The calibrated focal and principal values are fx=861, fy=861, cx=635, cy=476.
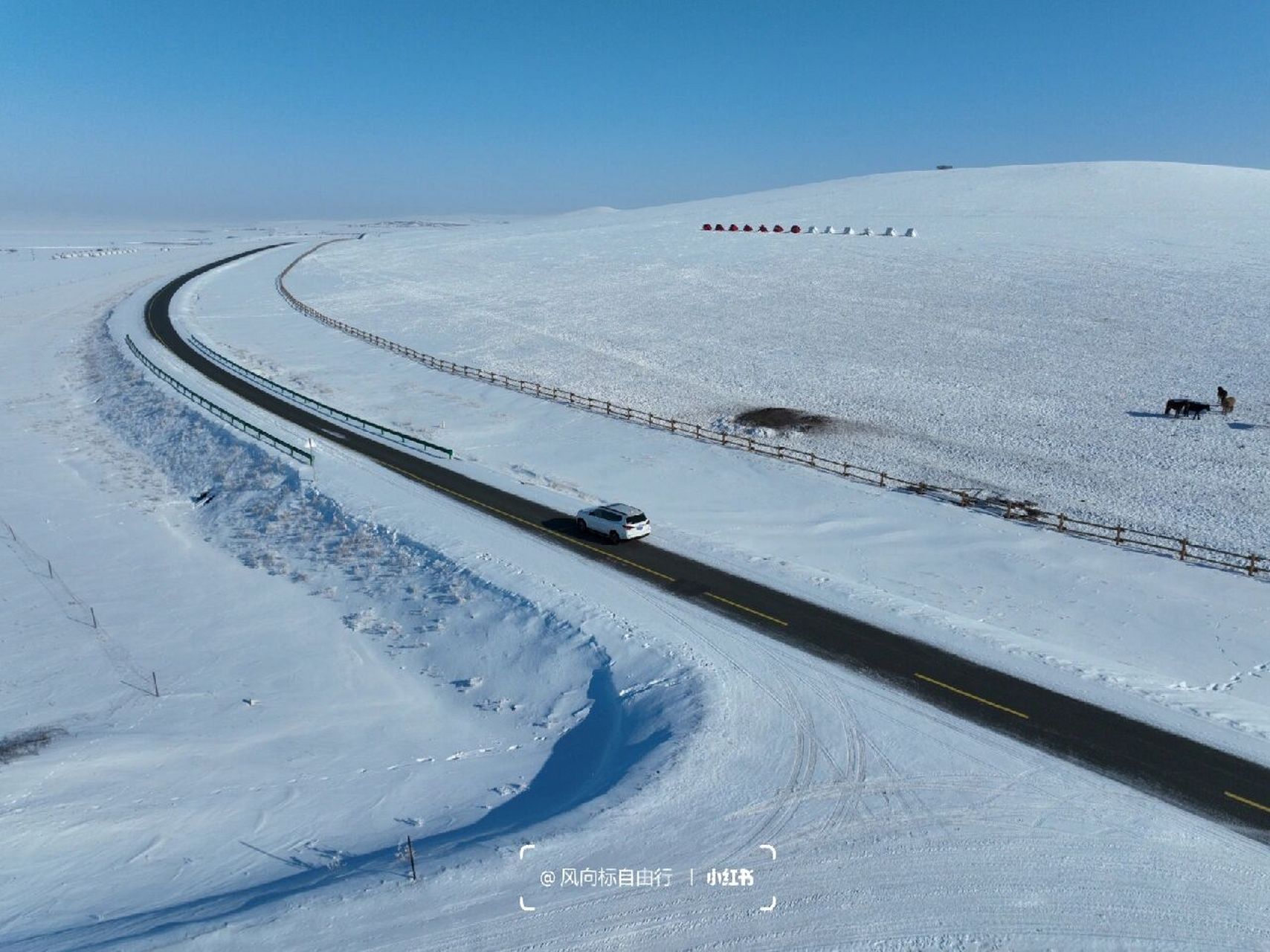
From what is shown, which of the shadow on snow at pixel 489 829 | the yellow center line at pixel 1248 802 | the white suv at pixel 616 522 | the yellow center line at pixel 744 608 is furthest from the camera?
the white suv at pixel 616 522

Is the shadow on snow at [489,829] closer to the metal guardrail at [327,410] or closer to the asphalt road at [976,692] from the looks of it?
the asphalt road at [976,692]

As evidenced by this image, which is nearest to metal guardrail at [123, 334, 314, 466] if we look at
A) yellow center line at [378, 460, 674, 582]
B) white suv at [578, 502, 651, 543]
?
yellow center line at [378, 460, 674, 582]

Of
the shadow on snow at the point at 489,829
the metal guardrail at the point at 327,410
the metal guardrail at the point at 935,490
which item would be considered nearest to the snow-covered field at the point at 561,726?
the shadow on snow at the point at 489,829

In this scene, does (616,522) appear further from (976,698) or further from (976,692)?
(976,698)

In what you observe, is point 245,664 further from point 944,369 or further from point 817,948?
point 944,369

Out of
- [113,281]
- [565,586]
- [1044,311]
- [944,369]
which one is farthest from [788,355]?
[113,281]

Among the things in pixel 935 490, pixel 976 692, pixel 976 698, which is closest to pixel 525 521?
pixel 935 490
